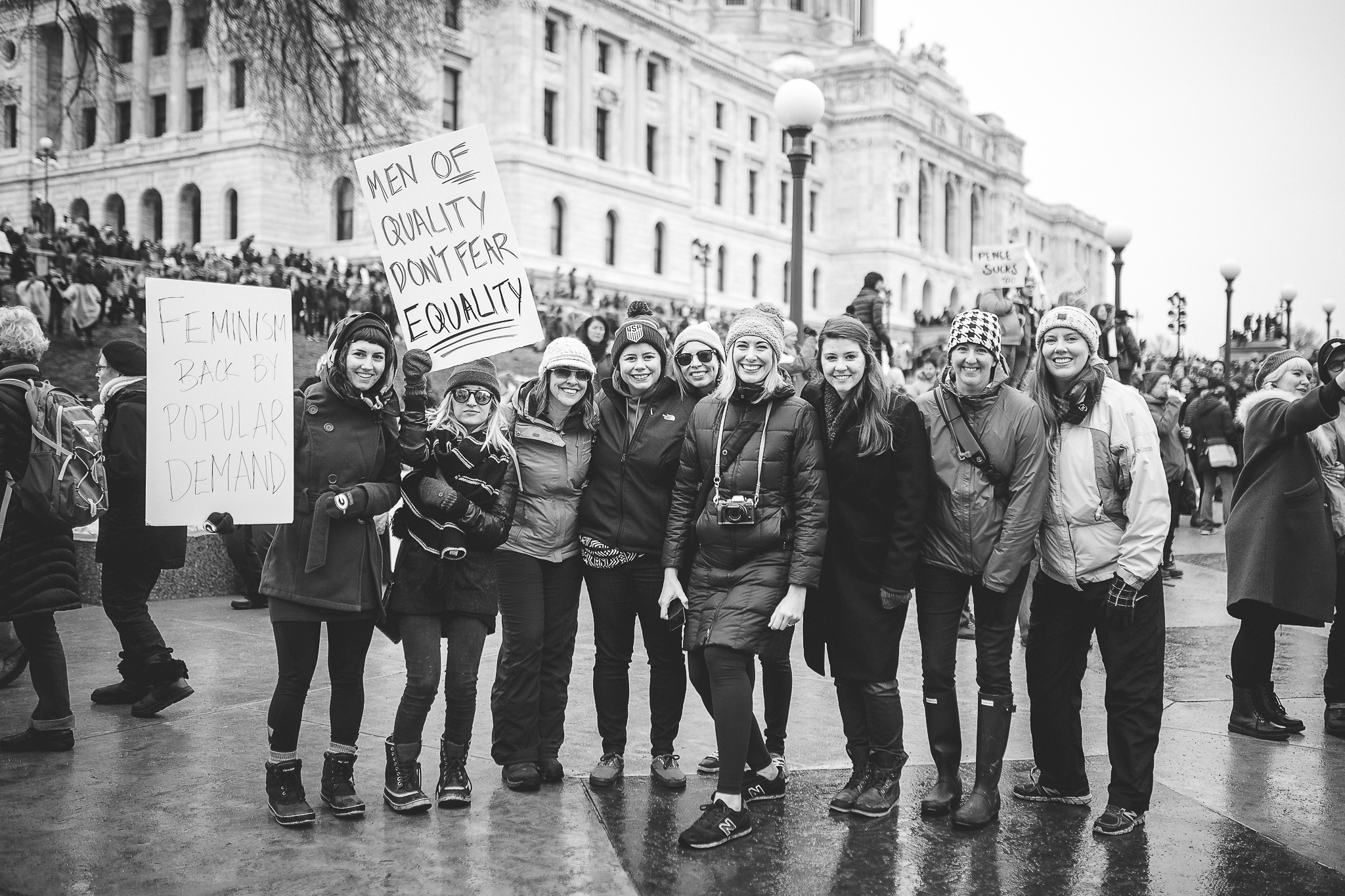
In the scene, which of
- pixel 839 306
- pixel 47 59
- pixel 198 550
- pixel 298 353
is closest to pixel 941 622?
pixel 198 550

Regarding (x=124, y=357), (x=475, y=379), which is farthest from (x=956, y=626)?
(x=124, y=357)

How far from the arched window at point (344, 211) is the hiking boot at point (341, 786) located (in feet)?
141

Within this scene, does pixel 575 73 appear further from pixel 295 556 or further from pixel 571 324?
pixel 295 556

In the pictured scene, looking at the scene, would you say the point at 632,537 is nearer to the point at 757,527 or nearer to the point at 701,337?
the point at 757,527

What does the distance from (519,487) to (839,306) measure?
220ft

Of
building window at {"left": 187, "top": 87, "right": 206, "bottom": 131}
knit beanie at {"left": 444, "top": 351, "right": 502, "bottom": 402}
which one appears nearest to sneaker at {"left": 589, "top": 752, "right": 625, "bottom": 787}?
knit beanie at {"left": 444, "top": 351, "right": 502, "bottom": 402}

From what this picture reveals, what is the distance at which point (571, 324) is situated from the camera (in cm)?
3356

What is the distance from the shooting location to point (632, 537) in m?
4.77

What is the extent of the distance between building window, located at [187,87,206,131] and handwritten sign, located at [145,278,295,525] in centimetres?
4643

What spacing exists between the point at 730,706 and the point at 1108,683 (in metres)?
1.50

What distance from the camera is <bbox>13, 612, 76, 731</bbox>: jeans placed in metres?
5.11

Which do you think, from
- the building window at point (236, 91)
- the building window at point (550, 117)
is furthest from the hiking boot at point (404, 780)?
the building window at point (550, 117)

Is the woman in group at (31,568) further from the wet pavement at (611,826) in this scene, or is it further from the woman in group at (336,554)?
the woman in group at (336,554)

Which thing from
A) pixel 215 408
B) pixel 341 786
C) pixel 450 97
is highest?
pixel 450 97
